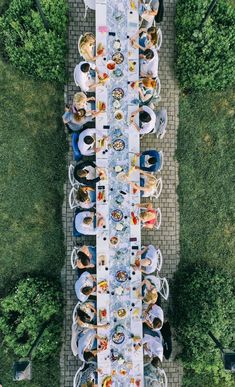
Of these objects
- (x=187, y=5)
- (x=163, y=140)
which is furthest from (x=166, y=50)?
(x=163, y=140)

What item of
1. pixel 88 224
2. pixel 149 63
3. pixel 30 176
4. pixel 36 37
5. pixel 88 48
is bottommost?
pixel 88 224

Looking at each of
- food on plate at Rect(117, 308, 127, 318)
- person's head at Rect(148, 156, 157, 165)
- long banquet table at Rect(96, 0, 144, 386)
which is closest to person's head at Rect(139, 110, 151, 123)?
long banquet table at Rect(96, 0, 144, 386)

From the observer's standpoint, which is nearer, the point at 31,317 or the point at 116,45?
the point at 116,45

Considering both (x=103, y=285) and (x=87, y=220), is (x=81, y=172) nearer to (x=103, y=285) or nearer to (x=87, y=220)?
(x=87, y=220)

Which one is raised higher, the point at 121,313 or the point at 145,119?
the point at 145,119

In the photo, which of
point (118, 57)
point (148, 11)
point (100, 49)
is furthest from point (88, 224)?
point (148, 11)

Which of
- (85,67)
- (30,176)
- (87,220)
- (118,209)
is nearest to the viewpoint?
(85,67)

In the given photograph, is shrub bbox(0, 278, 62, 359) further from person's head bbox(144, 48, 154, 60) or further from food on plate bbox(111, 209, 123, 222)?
person's head bbox(144, 48, 154, 60)

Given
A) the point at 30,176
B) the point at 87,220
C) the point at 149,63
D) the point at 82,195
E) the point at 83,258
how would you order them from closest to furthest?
the point at 87,220, the point at 82,195, the point at 83,258, the point at 149,63, the point at 30,176
